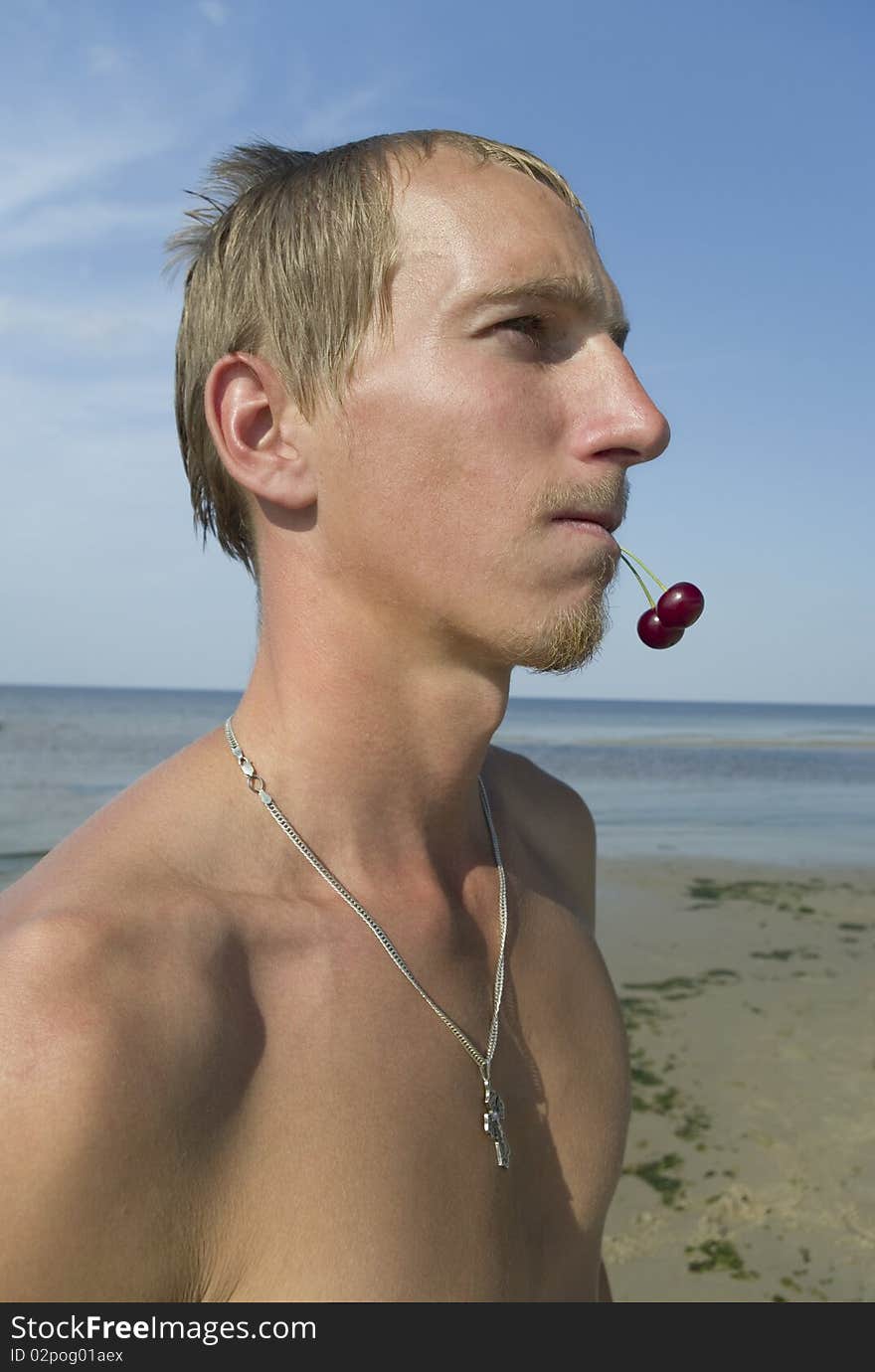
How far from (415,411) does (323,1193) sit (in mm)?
1214

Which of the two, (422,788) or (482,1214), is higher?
(422,788)

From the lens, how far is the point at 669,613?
2.11 meters

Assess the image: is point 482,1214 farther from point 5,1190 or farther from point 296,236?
point 296,236

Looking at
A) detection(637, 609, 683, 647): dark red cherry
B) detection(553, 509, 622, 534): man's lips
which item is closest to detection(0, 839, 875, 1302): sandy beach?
detection(637, 609, 683, 647): dark red cherry

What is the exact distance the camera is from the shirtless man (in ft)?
4.39

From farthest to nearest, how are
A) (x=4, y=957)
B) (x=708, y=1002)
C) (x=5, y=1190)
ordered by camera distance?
(x=708, y=1002), (x=4, y=957), (x=5, y=1190)

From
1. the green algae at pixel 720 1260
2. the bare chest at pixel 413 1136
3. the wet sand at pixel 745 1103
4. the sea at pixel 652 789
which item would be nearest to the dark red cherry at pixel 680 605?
the bare chest at pixel 413 1136

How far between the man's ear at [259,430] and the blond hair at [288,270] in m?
0.04

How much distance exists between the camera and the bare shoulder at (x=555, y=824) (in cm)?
240

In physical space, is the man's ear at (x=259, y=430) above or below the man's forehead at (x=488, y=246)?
below

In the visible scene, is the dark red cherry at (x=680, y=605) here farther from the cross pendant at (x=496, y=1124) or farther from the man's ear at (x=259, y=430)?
the cross pendant at (x=496, y=1124)

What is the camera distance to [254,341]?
1985mm

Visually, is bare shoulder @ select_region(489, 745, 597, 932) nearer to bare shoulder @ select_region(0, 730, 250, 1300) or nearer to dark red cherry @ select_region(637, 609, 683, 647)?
dark red cherry @ select_region(637, 609, 683, 647)
